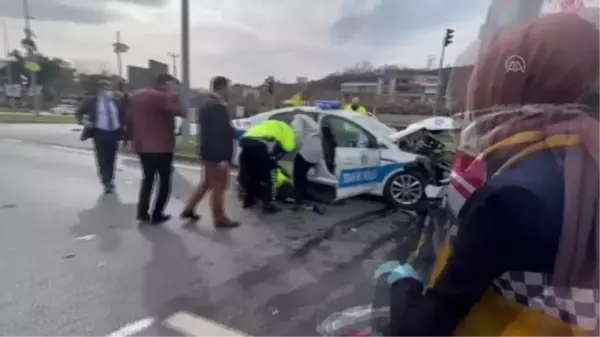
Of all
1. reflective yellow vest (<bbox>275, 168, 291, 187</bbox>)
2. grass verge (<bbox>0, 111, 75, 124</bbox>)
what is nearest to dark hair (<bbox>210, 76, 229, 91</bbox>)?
reflective yellow vest (<bbox>275, 168, 291, 187</bbox>)

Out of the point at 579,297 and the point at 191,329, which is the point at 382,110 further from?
the point at 579,297

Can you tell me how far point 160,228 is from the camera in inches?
222

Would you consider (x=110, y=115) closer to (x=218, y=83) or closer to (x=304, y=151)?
(x=218, y=83)

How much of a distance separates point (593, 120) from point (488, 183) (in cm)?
22

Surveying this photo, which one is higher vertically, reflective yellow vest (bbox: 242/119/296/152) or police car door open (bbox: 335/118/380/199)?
reflective yellow vest (bbox: 242/119/296/152)

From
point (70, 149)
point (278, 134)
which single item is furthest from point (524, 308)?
point (70, 149)

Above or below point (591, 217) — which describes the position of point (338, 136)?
below

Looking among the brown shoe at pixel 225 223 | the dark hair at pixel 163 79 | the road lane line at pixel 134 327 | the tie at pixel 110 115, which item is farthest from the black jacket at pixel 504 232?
the tie at pixel 110 115

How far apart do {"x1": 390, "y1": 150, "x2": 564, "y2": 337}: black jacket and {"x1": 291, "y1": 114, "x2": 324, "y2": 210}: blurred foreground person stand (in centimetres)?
564

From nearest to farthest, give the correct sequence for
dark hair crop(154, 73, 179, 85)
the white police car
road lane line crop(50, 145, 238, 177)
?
dark hair crop(154, 73, 179, 85)
the white police car
road lane line crop(50, 145, 238, 177)

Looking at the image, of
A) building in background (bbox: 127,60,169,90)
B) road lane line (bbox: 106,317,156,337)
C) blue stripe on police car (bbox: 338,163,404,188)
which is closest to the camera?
road lane line (bbox: 106,317,156,337)

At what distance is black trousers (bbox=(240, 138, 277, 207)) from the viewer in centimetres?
656

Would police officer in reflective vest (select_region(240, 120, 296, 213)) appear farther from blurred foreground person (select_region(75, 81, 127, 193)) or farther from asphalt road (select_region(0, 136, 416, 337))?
blurred foreground person (select_region(75, 81, 127, 193))

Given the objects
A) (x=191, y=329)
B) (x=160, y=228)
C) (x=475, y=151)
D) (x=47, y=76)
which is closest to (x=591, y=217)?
(x=475, y=151)
